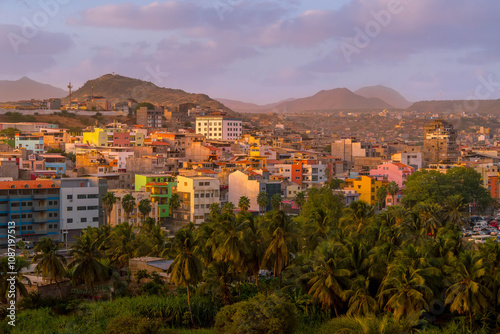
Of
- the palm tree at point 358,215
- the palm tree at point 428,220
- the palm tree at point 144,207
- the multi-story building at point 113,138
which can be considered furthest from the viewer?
the multi-story building at point 113,138

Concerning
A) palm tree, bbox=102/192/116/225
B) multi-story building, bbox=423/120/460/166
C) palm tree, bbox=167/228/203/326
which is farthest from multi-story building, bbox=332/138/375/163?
palm tree, bbox=167/228/203/326

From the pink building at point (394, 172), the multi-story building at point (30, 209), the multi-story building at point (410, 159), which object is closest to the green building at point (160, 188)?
the multi-story building at point (30, 209)

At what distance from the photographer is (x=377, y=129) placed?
167750 millimetres

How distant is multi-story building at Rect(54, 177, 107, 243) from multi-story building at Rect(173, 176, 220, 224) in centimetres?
541

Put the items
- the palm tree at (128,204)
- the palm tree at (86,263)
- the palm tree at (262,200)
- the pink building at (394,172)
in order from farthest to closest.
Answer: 1. the pink building at (394,172)
2. the palm tree at (262,200)
3. the palm tree at (128,204)
4. the palm tree at (86,263)

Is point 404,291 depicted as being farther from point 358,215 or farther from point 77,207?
point 77,207

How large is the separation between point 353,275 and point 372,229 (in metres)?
4.43

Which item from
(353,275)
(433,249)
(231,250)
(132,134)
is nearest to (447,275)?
(433,249)

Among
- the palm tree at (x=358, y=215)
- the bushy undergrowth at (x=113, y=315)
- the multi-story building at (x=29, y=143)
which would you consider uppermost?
the multi-story building at (x=29, y=143)

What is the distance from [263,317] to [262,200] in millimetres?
26102

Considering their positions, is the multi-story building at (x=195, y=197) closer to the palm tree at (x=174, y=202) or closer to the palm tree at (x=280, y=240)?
the palm tree at (x=174, y=202)

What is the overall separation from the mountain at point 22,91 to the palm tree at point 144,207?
132157mm

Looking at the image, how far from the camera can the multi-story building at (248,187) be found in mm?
45125

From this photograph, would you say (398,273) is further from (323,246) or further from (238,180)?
(238,180)
